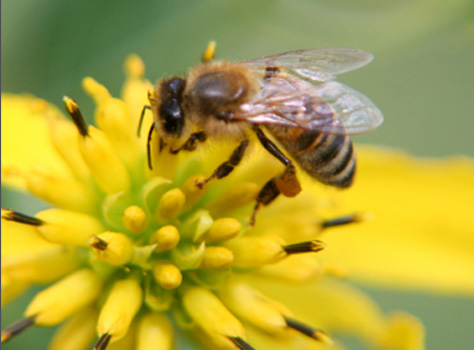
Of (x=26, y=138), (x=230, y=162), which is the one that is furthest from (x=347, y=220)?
(x=26, y=138)

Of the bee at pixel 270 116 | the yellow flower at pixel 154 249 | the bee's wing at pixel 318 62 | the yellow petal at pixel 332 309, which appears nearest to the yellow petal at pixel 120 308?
the yellow flower at pixel 154 249

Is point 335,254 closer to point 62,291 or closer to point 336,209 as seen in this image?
point 336,209

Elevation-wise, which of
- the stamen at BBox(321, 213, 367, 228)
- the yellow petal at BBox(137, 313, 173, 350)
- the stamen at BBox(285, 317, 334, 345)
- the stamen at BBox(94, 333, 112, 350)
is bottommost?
the stamen at BBox(94, 333, 112, 350)

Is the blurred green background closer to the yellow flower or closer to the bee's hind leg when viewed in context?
the yellow flower

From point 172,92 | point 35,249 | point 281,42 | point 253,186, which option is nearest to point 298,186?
point 253,186

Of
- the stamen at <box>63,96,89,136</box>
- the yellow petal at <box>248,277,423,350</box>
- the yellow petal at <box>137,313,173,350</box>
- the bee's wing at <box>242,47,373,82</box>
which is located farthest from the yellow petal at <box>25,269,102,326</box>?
the bee's wing at <box>242,47,373,82</box>

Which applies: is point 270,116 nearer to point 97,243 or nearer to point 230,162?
point 230,162
